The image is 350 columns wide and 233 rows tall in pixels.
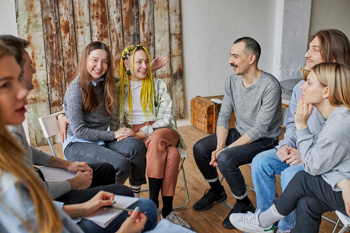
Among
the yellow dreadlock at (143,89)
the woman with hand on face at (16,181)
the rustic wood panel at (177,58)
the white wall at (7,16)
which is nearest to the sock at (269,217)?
the yellow dreadlock at (143,89)

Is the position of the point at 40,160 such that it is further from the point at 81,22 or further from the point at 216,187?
the point at 81,22

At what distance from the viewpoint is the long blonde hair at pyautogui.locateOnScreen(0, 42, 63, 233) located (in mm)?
894

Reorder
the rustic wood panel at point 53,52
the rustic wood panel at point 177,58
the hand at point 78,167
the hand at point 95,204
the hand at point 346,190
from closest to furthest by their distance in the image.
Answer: the hand at point 95,204
the hand at point 346,190
the hand at point 78,167
the rustic wood panel at point 53,52
the rustic wood panel at point 177,58

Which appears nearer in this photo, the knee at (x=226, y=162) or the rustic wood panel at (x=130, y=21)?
the knee at (x=226, y=162)

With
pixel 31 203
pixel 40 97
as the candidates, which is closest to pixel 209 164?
pixel 31 203

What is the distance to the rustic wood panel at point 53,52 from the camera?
13.1 feet

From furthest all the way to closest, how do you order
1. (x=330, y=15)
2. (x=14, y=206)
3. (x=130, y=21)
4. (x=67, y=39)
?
1. (x=330, y=15)
2. (x=130, y=21)
3. (x=67, y=39)
4. (x=14, y=206)

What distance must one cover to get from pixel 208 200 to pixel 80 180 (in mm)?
1259

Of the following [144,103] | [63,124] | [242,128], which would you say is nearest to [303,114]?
[242,128]

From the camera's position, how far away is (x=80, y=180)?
1810mm

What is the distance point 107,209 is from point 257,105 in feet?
5.12

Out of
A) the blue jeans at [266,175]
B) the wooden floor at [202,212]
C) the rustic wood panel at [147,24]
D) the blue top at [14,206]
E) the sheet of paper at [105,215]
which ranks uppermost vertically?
the rustic wood panel at [147,24]

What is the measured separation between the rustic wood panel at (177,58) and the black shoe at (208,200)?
2.27 metres

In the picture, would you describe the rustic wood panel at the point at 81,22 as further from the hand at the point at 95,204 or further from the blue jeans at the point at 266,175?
the hand at the point at 95,204
